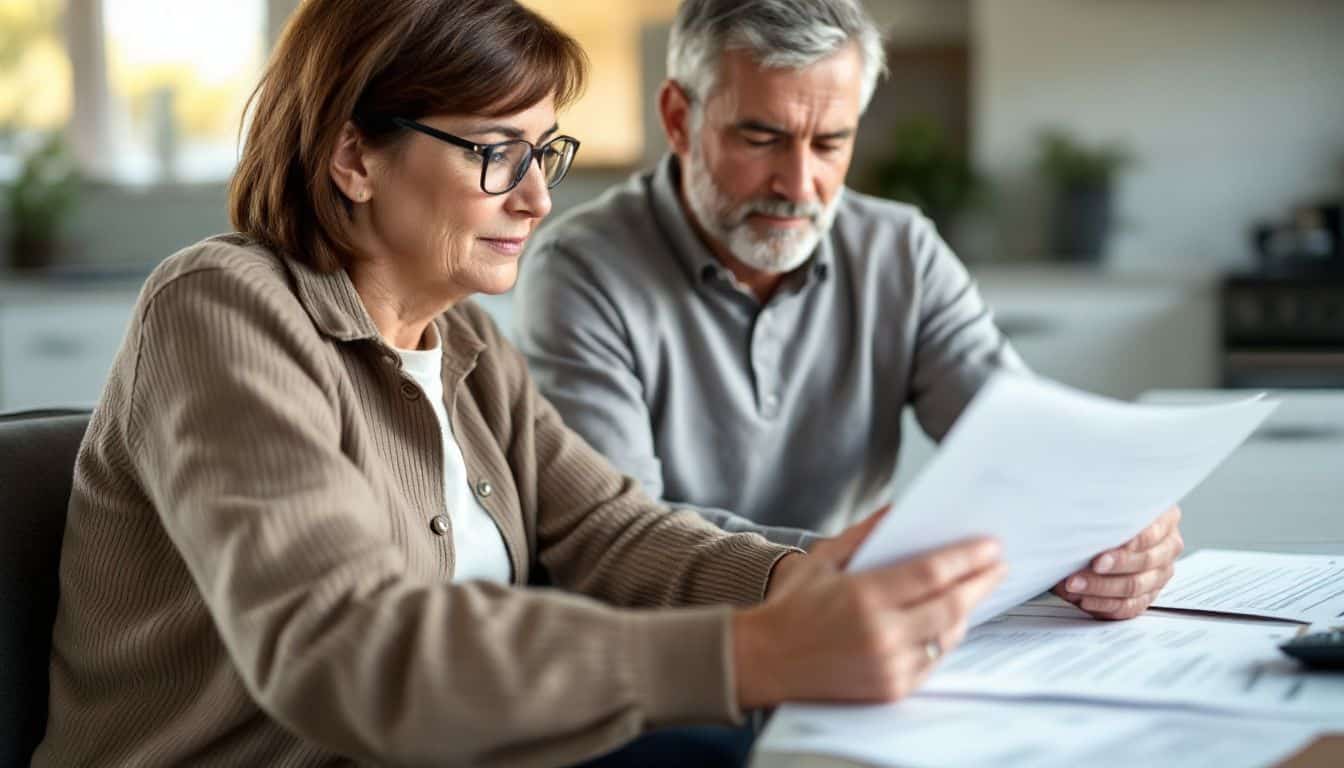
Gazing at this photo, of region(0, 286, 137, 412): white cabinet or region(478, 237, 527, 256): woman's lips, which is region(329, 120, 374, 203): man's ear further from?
region(0, 286, 137, 412): white cabinet

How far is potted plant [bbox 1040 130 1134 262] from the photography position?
4.18 m

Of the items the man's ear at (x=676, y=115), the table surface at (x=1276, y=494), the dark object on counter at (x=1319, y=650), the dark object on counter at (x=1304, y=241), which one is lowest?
the dark object on counter at (x=1304, y=241)

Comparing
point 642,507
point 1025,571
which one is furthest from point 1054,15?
point 1025,571

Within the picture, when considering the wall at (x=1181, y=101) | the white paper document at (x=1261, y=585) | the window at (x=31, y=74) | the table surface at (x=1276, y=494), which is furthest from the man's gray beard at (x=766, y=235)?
the window at (x=31, y=74)

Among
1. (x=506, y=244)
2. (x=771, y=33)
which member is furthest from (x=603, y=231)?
(x=506, y=244)

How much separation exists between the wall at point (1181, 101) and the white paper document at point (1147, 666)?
3321 mm

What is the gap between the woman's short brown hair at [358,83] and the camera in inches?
47.7

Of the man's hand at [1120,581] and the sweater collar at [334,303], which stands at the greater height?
the sweater collar at [334,303]

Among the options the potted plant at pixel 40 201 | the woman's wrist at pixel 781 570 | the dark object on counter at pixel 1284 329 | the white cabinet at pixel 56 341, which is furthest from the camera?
the potted plant at pixel 40 201

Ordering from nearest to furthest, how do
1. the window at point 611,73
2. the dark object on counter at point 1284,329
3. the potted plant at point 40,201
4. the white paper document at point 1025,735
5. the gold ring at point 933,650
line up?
the white paper document at point 1025,735 < the gold ring at point 933,650 < the dark object on counter at point 1284,329 < the window at point 611,73 < the potted plant at point 40,201

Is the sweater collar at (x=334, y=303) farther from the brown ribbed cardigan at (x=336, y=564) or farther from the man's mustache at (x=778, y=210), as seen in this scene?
the man's mustache at (x=778, y=210)

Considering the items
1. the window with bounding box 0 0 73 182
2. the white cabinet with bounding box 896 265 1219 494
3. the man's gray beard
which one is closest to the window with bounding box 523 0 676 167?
the white cabinet with bounding box 896 265 1219 494

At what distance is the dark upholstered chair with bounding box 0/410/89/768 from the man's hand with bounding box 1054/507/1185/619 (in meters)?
0.82

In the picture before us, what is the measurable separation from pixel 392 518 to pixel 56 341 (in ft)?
11.0
